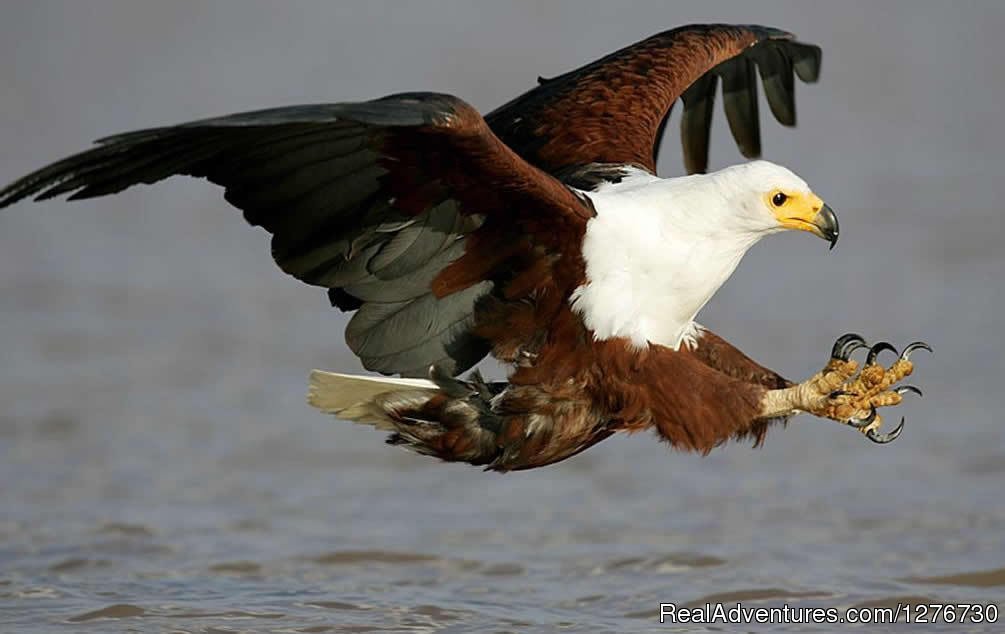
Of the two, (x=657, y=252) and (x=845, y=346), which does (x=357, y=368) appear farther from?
(x=657, y=252)

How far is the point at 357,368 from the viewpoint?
35.6 feet

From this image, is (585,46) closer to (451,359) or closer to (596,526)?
(596,526)

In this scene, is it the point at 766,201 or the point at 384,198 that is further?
the point at 766,201

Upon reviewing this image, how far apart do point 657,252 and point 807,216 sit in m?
0.52

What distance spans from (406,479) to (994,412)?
2.99 metres

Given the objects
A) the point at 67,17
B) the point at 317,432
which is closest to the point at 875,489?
the point at 317,432

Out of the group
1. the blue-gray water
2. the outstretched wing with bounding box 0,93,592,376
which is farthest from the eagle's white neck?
the blue-gray water

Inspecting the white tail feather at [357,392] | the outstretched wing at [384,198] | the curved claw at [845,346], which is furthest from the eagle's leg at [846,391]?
the white tail feather at [357,392]

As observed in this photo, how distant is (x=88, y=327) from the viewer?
11.5 meters

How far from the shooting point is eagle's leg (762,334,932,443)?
666cm

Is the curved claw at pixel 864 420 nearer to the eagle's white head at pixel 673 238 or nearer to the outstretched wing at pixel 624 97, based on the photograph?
the eagle's white head at pixel 673 238

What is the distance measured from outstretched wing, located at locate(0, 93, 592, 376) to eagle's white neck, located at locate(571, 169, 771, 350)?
0.15 m

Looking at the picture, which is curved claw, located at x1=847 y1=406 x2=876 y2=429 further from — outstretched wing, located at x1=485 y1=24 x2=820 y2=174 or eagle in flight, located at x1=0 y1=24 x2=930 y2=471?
outstretched wing, located at x1=485 y1=24 x2=820 y2=174

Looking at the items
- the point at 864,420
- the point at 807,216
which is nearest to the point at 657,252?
the point at 807,216
